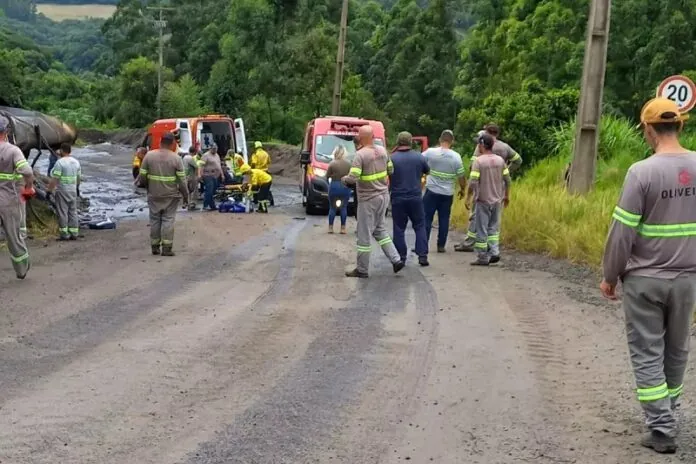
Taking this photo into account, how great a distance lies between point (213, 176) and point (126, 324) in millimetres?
15500

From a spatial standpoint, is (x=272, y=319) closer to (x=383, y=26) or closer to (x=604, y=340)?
(x=604, y=340)

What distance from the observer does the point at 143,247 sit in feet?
52.4

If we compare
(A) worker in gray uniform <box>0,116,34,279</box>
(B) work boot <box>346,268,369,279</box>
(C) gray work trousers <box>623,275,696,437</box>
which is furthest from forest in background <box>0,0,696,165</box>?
(C) gray work trousers <box>623,275,696,437</box>

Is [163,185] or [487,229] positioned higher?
[163,185]

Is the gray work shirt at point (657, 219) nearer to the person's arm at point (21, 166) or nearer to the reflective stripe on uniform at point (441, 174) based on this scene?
the person's arm at point (21, 166)

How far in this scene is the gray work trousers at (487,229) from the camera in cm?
1361

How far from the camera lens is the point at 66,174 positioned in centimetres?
1742

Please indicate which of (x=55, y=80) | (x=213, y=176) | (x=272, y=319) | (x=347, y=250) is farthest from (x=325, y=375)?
(x=55, y=80)

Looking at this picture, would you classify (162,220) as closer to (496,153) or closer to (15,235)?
(15,235)

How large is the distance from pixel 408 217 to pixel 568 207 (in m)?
3.12

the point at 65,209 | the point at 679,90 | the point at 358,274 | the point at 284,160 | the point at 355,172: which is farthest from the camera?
the point at 284,160

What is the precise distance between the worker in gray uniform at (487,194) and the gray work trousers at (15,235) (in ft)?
19.6

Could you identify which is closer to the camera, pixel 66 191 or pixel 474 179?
pixel 474 179

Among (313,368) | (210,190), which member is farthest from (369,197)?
(210,190)
